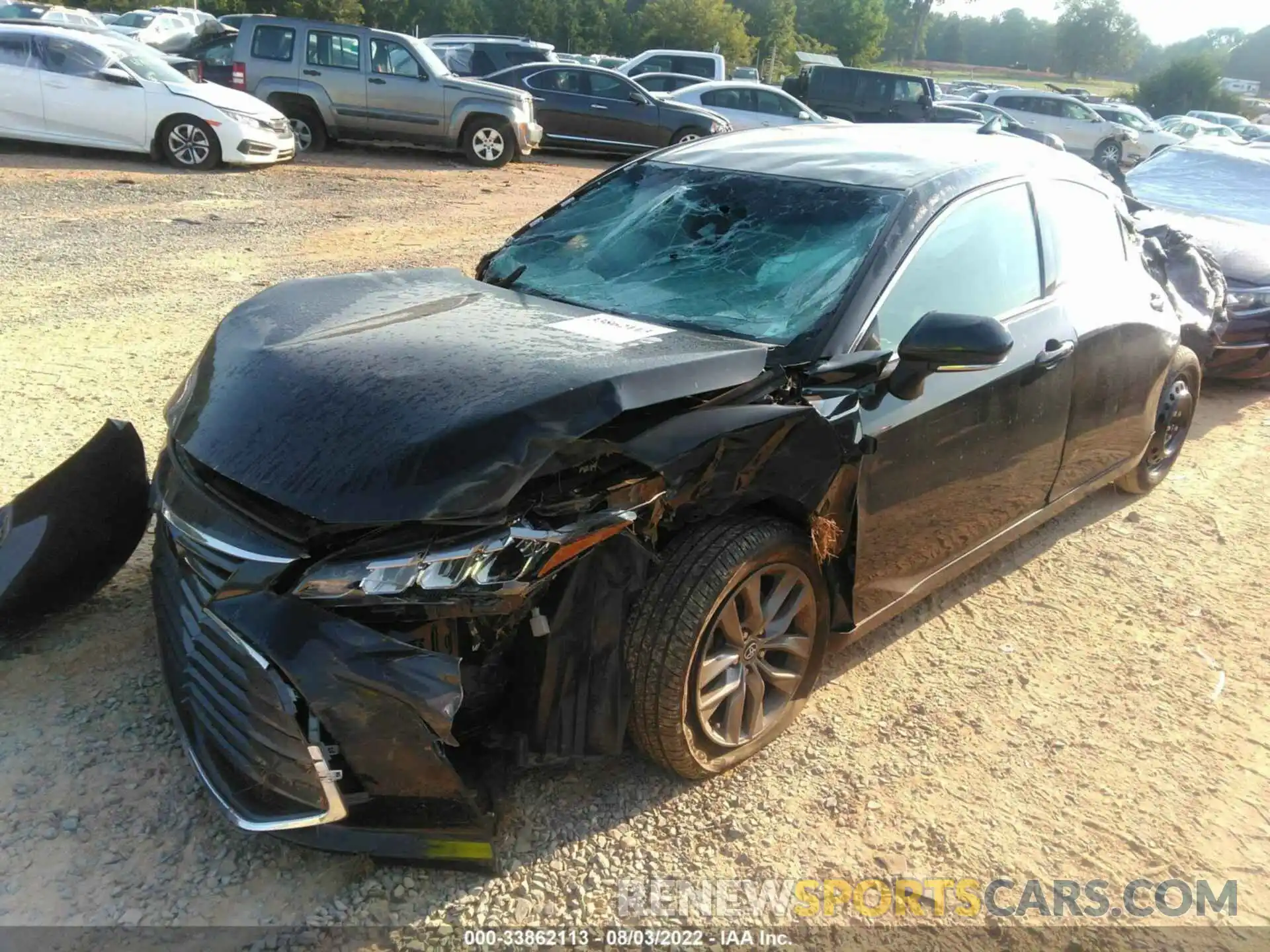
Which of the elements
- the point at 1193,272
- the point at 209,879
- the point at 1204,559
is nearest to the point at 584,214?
the point at 209,879

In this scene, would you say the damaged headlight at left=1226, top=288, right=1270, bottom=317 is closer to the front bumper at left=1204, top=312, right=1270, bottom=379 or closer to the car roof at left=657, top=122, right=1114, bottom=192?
the front bumper at left=1204, top=312, right=1270, bottom=379

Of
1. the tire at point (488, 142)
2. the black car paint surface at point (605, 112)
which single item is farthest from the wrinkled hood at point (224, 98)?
the black car paint surface at point (605, 112)

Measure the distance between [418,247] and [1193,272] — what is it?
622cm

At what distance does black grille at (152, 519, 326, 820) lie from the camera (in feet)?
6.98

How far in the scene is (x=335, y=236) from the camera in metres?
9.16

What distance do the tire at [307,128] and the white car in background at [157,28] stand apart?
10100mm

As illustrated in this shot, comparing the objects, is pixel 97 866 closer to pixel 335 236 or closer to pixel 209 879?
pixel 209 879

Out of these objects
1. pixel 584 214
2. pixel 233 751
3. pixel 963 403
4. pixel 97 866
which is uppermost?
pixel 584 214

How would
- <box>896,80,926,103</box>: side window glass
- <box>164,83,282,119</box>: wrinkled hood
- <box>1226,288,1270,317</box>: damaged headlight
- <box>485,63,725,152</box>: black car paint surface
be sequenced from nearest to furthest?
1. <box>1226,288,1270,317</box>: damaged headlight
2. <box>164,83,282,119</box>: wrinkled hood
3. <box>485,63,725,152</box>: black car paint surface
4. <box>896,80,926,103</box>: side window glass

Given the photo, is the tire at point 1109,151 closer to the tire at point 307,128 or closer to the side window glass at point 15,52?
the tire at point 307,128

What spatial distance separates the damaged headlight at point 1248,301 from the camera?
6.37 metres

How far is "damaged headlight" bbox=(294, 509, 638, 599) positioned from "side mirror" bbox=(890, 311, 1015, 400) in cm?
122

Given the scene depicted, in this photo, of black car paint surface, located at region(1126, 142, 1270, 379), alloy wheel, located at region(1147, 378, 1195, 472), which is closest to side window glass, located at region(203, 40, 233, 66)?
black car paint surface, located at region(1126, 142, 1270, 379)

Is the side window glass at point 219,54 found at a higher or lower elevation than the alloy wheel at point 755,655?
higher
